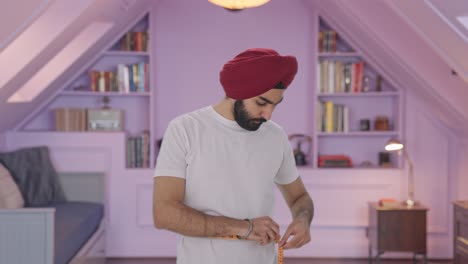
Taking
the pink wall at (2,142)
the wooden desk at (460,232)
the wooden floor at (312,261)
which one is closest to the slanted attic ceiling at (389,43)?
the pink wall at (2,142)

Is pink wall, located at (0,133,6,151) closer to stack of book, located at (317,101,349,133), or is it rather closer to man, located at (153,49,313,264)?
stack of book, located at (317,101,349,133)

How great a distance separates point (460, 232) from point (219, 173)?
2.80 metres

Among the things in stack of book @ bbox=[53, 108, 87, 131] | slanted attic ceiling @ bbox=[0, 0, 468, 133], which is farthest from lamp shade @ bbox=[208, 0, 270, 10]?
stack of book @ bbox=[53, 108, 87, 131]

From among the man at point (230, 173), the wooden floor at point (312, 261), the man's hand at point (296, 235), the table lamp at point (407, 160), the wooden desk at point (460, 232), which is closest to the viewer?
the man at point (230, 173)

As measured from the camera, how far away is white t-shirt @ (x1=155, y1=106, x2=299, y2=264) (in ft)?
5.30

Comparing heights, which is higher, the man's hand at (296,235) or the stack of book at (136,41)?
the stack of book at (136,41)

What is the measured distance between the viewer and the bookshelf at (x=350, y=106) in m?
5.29

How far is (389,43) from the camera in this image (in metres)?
4.30

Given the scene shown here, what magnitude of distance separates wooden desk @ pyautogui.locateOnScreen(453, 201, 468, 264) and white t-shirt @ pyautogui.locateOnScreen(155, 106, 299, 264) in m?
2.52

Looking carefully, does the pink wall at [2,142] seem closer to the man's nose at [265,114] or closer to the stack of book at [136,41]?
the stack of book at [136,41]

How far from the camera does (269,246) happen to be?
1709 millimetres

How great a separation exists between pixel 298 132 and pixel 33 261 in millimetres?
2953

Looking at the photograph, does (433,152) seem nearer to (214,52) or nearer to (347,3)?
(347,3)

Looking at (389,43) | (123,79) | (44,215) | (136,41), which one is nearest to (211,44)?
(136,41)
